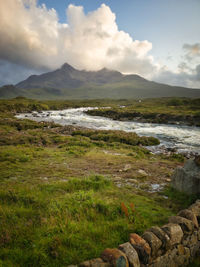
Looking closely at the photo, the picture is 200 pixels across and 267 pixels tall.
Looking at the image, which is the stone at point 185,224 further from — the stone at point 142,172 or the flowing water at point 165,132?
the flowing water at point 165,132

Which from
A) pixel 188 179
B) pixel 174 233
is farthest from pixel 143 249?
pixel 188 179

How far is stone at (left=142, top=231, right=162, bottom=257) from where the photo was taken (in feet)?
13.0

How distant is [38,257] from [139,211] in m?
3.88

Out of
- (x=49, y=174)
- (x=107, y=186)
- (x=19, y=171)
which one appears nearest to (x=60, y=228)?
(x=107, y=186)

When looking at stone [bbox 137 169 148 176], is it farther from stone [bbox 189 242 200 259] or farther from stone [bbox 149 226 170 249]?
stone [bbox 149 226 170 249]

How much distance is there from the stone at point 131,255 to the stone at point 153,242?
537mm

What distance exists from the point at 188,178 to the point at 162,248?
15.2 ft

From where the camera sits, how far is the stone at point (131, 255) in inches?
140

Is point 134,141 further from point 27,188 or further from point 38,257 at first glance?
point 38,257

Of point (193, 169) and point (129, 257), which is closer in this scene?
point (129, 257)

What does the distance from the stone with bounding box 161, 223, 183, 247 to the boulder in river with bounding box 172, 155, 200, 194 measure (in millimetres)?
3819

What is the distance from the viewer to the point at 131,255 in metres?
3.62

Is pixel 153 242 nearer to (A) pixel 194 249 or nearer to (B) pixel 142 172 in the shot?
(A) pixel 194 249

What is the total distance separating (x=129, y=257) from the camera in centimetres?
358
